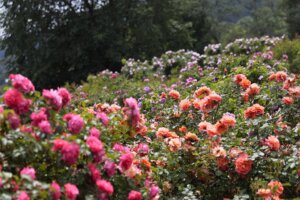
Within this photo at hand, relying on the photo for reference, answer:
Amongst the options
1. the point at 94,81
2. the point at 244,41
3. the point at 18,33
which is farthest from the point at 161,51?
the point at 94,81

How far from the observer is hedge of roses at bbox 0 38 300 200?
7.19ft

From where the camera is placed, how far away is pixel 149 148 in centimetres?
333

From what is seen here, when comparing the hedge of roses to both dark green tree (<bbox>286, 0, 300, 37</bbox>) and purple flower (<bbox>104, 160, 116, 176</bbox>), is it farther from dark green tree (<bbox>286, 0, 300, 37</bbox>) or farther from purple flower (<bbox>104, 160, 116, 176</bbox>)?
dark green tree (<bbox>286, 0, 300, 37</bbox>)

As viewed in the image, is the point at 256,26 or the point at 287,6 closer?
the point at 287,6

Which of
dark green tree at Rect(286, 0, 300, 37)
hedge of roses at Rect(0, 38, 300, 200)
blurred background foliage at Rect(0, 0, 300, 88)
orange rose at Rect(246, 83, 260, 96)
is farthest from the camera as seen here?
dark green tree at Rect(286, 0, 300, 37)

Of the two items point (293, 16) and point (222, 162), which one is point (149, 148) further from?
point (293, 16)

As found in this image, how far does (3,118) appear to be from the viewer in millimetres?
2189

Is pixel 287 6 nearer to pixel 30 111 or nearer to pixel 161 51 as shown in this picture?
pixel 161 51

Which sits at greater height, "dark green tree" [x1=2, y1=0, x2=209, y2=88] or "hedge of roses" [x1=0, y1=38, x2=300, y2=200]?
"hedge of roses" [x1=0, y1=38, x2=300, y2=200]

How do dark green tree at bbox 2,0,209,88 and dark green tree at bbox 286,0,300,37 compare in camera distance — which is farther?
dark green tree at bbox 286,0,300,37

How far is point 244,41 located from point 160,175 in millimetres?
10592

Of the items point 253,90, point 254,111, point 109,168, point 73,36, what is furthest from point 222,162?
point 73,36

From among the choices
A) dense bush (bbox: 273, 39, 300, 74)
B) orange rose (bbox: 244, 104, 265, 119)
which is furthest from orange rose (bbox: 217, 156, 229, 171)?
dense bush (bbox: 273, 39, 300, 74)

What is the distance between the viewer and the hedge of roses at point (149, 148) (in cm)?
219
